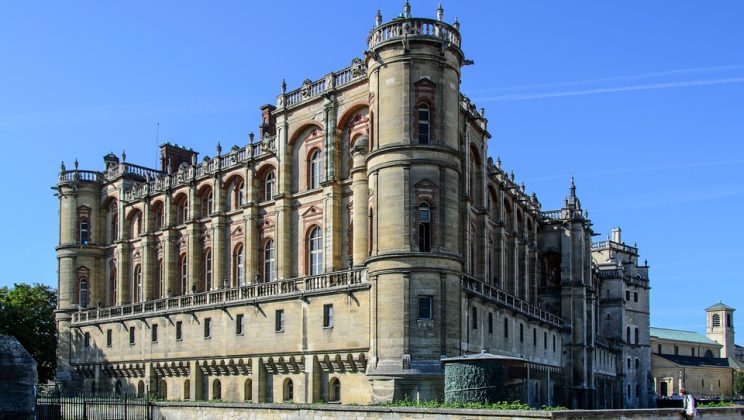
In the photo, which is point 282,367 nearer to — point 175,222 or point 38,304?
point 175,222

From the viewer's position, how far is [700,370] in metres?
139

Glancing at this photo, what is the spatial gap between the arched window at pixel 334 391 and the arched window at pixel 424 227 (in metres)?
9.49

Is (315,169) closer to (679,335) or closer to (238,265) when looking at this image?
(238,265)

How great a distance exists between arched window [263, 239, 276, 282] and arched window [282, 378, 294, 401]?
385 inches

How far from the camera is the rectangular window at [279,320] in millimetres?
51500

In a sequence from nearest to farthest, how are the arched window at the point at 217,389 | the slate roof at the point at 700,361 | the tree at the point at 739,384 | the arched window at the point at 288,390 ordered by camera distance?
the arched window at the point at 288,390
the arched window at the point at 217,389
the slate roof at the point at 700,361
the tree at the point at 739,384

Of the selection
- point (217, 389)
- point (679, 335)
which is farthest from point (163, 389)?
point (679, 335)

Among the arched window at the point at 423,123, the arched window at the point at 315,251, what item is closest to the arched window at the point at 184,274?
the arched window at the point at 315,251

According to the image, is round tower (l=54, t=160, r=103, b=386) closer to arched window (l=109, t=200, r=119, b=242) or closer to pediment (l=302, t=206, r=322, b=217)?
arched window (l=109, t=200, r=119, b=242)

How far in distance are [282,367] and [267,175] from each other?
15.1 meters

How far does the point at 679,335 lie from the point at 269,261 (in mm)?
114892

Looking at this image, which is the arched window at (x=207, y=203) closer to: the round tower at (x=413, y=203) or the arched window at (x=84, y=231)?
the arched window at (x=84, y=231)

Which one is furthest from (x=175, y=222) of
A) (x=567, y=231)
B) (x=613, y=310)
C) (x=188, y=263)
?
(x=613, y=310)

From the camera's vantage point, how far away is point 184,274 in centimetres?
6875
